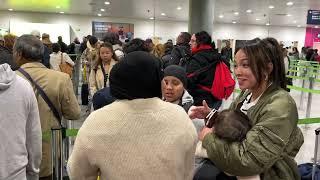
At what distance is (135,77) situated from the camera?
4.53 feet

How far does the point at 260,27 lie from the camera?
31828mm

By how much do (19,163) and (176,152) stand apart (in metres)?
1.14

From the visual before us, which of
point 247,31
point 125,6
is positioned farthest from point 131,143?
point 247,31

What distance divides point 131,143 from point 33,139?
109 cm

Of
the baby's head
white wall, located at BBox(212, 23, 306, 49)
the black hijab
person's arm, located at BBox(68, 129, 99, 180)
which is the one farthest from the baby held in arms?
white wall, located at BBox(212, 23, 306, 49)

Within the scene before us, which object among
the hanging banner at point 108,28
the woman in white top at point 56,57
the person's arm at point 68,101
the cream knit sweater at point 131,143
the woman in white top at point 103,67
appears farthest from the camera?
the hanging banner at point 108,28

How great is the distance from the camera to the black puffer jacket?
4.41m

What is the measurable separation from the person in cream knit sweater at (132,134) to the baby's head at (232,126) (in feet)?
0.93

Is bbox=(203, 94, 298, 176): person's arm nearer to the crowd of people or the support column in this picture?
the crowd of people

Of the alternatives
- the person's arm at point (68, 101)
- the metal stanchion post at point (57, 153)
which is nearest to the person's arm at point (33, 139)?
the metal stanchion post at point (57, 153)

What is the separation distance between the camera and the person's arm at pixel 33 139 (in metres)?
2.18

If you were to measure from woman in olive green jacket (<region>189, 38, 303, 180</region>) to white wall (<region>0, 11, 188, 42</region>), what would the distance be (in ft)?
78.9

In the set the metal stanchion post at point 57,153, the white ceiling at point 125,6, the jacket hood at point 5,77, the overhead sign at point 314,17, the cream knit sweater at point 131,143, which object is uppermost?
the white ceiling at point 125,6

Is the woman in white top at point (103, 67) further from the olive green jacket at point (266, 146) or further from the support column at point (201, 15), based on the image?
the support column at point (201, 15)
